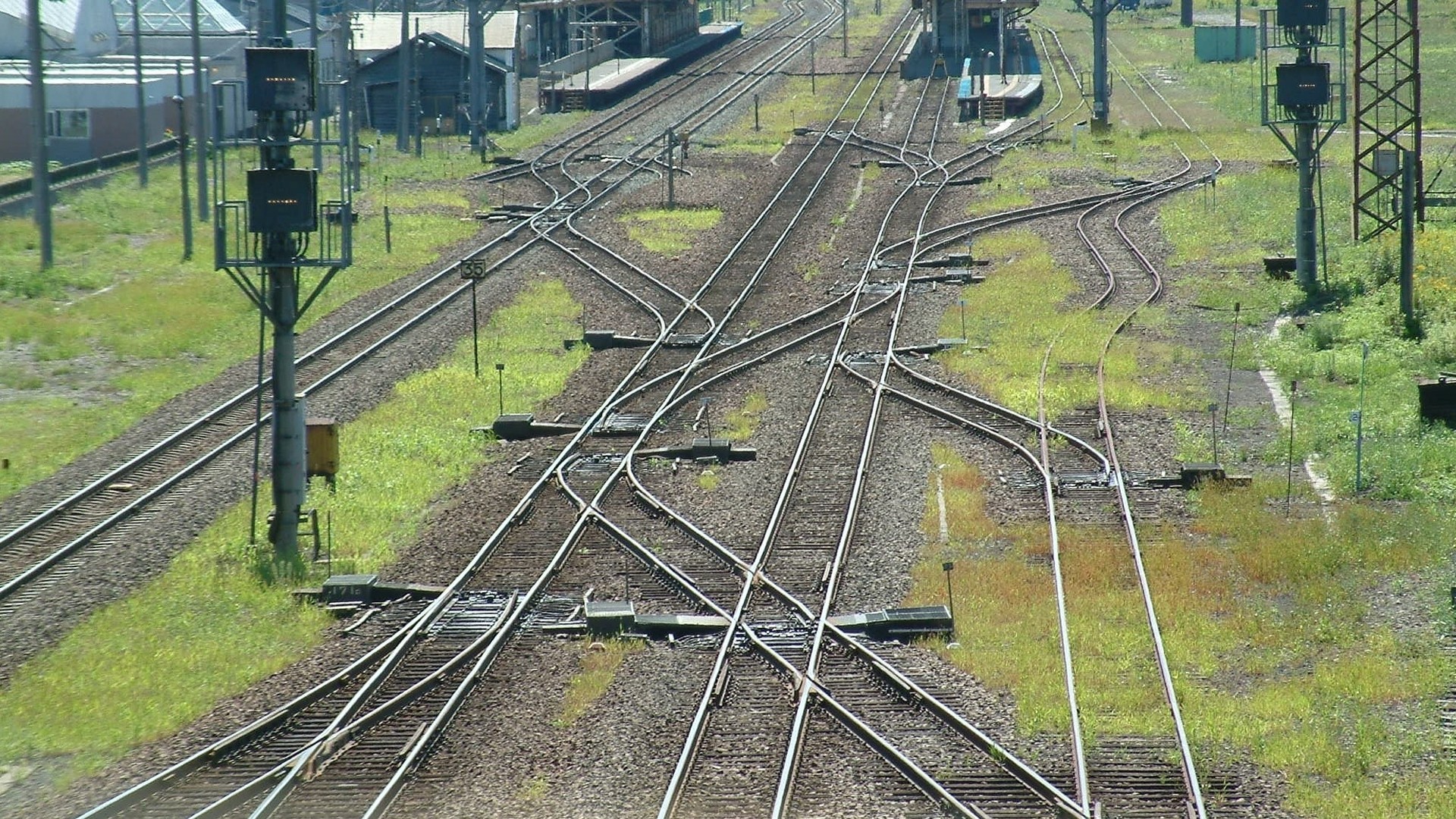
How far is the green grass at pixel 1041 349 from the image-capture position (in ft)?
68.3

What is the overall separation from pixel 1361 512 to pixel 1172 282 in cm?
1264

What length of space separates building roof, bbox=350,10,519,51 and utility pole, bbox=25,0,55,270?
26369mm

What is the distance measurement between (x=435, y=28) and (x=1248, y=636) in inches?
1973

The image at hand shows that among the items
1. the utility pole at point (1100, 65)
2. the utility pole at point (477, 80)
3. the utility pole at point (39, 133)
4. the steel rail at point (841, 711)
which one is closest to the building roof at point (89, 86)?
the utility pole at point (477, 80)

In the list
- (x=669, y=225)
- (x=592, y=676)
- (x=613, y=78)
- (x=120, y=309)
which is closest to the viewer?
(x=592, y=676)

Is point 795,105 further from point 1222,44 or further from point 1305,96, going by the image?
point 1305,96

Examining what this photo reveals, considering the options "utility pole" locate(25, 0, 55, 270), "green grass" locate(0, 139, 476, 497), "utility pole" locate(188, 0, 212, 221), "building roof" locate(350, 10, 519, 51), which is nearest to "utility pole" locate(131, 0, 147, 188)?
"green grass" locate(0, 139, 476, 497)

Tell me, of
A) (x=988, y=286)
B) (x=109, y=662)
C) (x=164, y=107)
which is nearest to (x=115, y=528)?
(x=109, y=662)

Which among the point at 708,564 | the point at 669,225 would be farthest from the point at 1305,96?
the point at 708,564

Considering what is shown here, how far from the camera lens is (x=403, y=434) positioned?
64.9 feet

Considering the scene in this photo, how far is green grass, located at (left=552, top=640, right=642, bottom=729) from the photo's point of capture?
1170 centimetres

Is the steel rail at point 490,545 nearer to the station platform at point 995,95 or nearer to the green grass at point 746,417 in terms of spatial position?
the green grass at point 746,417

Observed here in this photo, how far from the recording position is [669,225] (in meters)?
34.8

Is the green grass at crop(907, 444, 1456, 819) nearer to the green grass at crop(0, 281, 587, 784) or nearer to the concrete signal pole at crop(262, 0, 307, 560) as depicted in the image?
the green grass at crop(0, 281, 587, 784)
